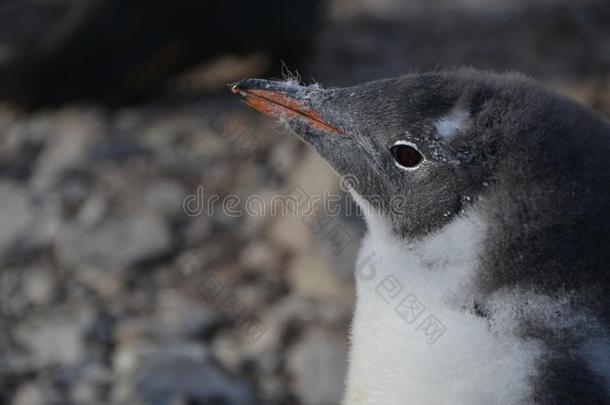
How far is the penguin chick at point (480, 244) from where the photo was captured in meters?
1.63

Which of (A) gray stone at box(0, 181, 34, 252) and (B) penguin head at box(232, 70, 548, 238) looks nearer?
(B) penguin head at box(232, 70, 548, 238)

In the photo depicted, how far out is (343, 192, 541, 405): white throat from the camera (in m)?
1.67

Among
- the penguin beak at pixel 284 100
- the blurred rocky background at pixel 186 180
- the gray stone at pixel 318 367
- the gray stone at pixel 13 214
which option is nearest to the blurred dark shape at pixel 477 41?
the blurred rocky background at pixel 186 180

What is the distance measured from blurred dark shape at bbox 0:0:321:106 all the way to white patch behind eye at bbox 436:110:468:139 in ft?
10.1

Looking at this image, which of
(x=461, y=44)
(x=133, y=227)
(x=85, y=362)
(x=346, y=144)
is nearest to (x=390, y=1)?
(x=461, y=44)

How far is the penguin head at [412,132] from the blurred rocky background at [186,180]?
3.98 feet

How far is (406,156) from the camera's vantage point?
1892 millimetres

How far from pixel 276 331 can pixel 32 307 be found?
902mm

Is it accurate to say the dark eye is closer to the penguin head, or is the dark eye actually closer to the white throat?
the penguin head

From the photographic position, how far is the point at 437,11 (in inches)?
212

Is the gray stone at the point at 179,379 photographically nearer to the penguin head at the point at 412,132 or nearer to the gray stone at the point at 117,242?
the gray stone at the point at 117,242

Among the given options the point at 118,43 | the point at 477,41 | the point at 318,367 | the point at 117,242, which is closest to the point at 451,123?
the point at 318,367

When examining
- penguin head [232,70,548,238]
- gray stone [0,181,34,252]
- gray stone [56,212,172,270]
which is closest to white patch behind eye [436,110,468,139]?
penguin head [232,70,548,238]

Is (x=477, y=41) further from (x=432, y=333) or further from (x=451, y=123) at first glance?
(x=432, y=333)
